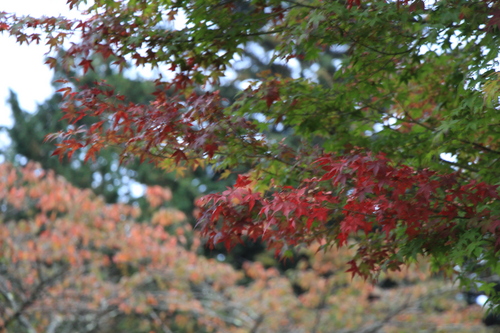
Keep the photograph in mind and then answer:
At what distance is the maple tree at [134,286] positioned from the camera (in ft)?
25.4

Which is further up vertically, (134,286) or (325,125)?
(325,125)

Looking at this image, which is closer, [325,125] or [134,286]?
[325,125]

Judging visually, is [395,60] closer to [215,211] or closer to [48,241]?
[215,211]

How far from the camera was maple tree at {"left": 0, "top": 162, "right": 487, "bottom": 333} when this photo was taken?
774 centimetres

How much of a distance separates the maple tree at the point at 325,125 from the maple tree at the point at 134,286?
3.97 meters

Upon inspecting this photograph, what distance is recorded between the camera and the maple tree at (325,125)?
8.82ft

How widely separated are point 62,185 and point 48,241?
88 cm

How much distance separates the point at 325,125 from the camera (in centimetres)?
359

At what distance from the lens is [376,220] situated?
2.85 m

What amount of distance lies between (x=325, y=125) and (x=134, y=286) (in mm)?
5611

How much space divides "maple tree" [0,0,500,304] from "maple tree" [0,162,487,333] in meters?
3.97

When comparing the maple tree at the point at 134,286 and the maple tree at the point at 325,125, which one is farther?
the maple tree at the point at 134,286

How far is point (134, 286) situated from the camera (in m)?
8.26

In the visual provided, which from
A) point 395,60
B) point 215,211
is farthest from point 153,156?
point 395,60
